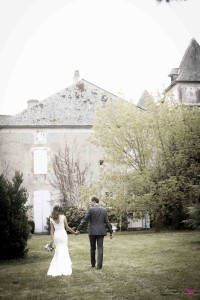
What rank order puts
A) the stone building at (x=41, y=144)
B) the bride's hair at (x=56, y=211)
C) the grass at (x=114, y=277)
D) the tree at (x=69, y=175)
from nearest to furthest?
1. the grass at (x=114, y=277)
2. the bride's hair at (x=56, y=211)
3. the tree at (x=69, y=175)
4. the stone building at (x=41, y=144)

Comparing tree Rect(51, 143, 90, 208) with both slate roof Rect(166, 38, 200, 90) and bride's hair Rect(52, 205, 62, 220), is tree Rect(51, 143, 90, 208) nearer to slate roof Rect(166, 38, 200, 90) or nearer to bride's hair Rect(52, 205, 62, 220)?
slate roof Rect(166, 38, 200, 90)

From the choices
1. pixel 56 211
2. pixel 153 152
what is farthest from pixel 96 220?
pixel 153 152

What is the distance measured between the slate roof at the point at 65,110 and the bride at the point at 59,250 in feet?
57.2

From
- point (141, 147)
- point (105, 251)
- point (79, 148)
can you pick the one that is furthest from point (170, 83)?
point (105, 251)

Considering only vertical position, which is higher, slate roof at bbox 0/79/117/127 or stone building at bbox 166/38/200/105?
stone building at bbox 166/38/200/105

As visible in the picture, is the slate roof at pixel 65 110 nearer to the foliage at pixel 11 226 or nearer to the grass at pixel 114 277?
the foliage at pixel 11 226

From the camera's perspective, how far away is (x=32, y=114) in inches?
1073

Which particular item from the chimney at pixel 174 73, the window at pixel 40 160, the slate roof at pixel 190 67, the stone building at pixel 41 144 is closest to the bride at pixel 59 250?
the stone building at pixel 41 144

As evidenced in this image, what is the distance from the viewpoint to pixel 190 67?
34188 millimetres

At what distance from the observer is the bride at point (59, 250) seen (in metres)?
9.14

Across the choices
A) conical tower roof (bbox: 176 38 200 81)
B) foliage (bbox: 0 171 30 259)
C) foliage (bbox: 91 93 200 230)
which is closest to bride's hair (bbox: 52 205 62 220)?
foliage (bbox: 0 171 30 259)

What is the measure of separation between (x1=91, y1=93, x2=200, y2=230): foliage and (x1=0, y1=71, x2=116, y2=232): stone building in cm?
539

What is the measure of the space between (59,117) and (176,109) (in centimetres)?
900

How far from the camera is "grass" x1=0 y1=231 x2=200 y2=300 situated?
6914 mm
